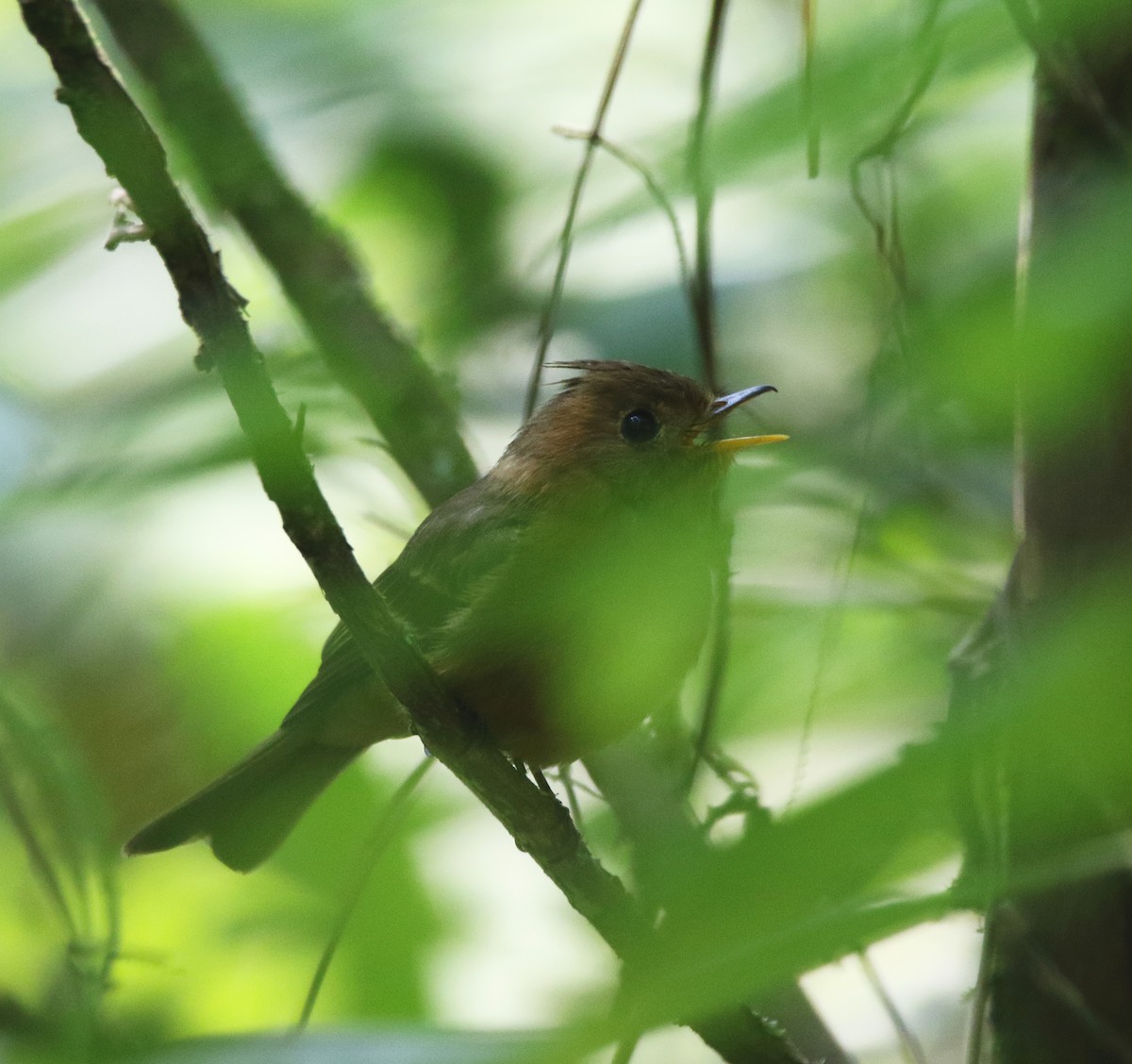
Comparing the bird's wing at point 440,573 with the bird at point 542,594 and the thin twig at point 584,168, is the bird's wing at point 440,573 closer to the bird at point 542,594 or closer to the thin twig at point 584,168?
the bird at point 542,594

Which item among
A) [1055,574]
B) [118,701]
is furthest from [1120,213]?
[118,701]

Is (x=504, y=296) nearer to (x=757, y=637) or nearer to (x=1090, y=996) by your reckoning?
(x=757, y=637)

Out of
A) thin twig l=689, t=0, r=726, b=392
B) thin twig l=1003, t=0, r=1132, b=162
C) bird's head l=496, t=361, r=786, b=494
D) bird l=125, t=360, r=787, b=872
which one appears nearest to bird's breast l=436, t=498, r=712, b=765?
bird l=125, t=360, r=787, b=872

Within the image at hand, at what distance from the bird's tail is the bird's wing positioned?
27cm

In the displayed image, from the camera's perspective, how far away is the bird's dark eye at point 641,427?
12.0 ft

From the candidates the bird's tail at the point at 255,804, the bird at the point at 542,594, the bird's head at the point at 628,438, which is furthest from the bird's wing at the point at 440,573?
the bird's tail at the point at 255,804

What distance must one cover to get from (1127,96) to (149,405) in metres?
2.09

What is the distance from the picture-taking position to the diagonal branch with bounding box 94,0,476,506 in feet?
10.5

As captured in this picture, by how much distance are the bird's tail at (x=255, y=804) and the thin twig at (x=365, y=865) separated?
612mm

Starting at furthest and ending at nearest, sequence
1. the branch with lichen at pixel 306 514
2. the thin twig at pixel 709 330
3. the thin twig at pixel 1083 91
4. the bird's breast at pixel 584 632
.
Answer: the thin twig at pixel 709 330 < the bird's breast at pixel 584 632 < the thin twig at pixel 1083 91 < the branch with lichen at pixel 306 514

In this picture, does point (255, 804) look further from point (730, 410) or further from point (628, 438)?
point (730, 410)

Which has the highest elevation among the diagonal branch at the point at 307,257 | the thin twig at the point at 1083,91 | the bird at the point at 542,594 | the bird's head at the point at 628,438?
the diagonal branch at the point at 307,257

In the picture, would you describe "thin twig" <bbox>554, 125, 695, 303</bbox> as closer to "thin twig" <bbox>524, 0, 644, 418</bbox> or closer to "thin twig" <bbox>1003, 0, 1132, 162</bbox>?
"thin twig" <bbox>524, 0, 644, 418</bbox>

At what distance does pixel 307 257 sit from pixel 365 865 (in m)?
1.70
